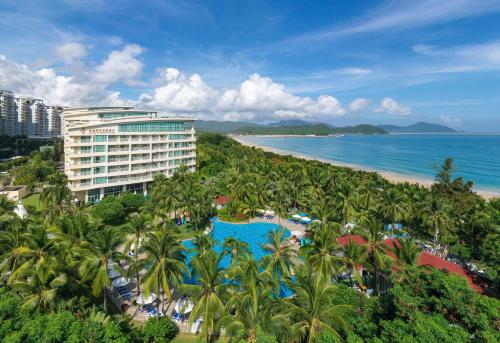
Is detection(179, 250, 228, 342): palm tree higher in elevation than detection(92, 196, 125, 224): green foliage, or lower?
higher

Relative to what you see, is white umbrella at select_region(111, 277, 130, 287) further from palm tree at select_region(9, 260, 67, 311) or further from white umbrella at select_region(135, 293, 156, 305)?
palm tree at select_region(9, 260, 67, 311)

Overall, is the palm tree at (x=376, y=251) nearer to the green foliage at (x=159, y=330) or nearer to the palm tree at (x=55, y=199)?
the green foliage at (x=159, y=330)

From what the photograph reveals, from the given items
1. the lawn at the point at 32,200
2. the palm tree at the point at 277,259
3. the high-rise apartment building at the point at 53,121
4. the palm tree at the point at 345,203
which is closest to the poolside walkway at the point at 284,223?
the palm tree at the point at 345,203

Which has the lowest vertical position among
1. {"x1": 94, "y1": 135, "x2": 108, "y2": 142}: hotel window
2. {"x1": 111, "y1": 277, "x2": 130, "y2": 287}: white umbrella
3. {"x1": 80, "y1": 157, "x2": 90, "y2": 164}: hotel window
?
{"x1": 111, "y1": 277, "x2": 130, "y2": 287}: white umbrella

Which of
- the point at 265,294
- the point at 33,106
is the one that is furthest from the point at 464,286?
the point at 33,106

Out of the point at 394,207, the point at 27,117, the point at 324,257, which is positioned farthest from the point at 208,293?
the point at 27,117

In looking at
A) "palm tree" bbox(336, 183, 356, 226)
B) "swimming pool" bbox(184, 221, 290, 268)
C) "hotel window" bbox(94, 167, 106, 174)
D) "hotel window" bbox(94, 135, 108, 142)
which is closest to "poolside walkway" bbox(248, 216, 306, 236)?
"swimming pool" bbox(184, 221, 290, 268)

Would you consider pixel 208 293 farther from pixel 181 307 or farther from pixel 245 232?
pixel 245 232
